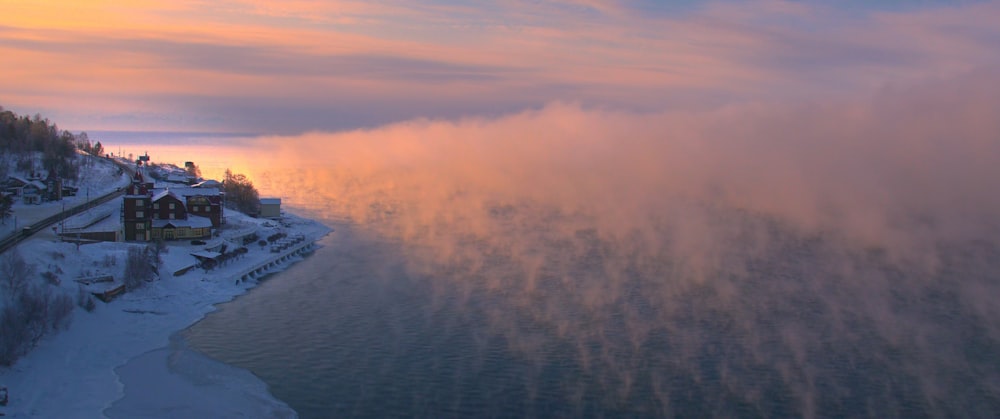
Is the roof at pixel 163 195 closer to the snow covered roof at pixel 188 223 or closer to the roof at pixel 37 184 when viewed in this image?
the snow covered roof at pixel 188 223

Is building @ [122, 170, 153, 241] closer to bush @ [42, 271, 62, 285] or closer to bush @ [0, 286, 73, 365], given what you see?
bush @ [42, 271, 62, 285]

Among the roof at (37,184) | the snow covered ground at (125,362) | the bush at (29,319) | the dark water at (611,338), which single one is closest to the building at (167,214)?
the snow covered ground at (125,362)

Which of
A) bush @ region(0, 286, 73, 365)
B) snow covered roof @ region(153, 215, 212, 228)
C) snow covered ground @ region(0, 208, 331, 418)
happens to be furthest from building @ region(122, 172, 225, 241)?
bush @ region(0, 286, 73, 365)

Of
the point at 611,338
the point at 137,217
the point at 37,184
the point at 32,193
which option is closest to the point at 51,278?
the point at 137,217

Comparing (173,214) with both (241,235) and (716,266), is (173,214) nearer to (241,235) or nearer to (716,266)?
(241,235)

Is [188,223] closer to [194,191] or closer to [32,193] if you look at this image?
[194,191]
